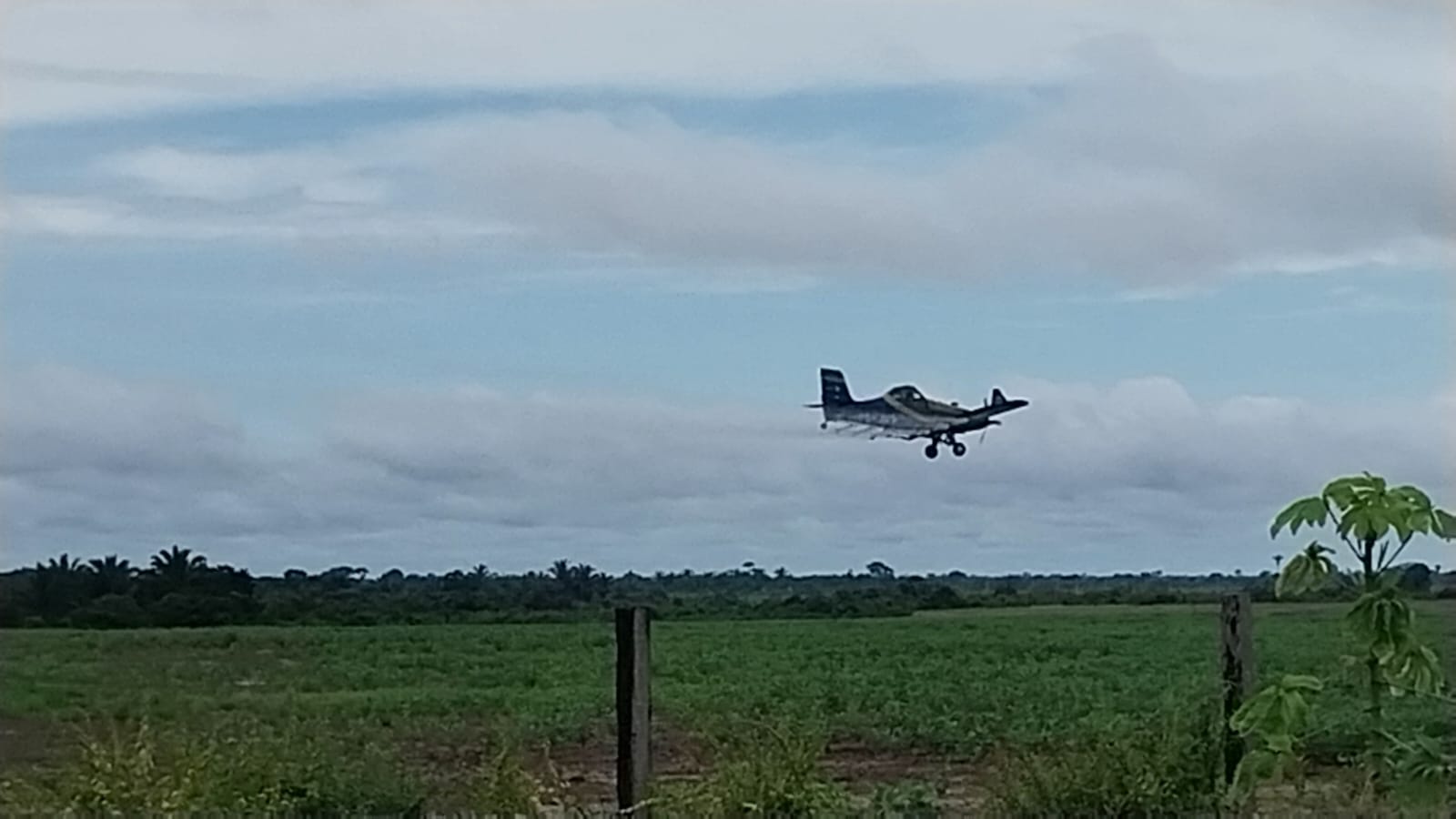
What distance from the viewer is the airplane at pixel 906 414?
5.67 metres

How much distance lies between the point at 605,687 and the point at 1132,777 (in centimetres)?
192

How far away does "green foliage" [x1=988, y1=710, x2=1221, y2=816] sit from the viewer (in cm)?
543

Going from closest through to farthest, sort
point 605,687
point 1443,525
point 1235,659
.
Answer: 1. point 1443,525
2. point 1235,659
3. point 605,687

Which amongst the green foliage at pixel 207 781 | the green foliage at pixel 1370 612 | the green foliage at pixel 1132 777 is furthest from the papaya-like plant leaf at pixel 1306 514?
the green foliage at pixel 207 781

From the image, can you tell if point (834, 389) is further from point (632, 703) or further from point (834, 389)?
point (632, 703)

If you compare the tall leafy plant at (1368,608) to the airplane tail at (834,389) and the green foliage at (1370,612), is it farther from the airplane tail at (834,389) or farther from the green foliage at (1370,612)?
the airplane tail at (834,389)

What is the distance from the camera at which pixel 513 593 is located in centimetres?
623

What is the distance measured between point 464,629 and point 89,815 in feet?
4.66

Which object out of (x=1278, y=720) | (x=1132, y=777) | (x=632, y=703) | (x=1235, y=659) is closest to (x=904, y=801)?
(x=1132, y=777)

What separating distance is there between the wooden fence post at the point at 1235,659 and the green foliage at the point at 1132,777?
1.7 inches

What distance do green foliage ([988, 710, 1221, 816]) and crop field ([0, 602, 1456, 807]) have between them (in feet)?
0.39

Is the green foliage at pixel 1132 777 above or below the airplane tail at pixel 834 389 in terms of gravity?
below

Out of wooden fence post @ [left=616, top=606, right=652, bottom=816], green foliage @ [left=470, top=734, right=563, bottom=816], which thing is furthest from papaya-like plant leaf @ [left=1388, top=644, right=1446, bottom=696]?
green foliage @ [left=470, top=734, right=563, bottom=816]

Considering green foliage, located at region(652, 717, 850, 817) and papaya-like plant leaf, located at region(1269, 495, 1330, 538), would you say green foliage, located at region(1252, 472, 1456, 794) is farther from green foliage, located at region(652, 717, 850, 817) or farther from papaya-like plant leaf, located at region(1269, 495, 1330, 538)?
A: green foliage, located at region(652, 717, 850, 817)
